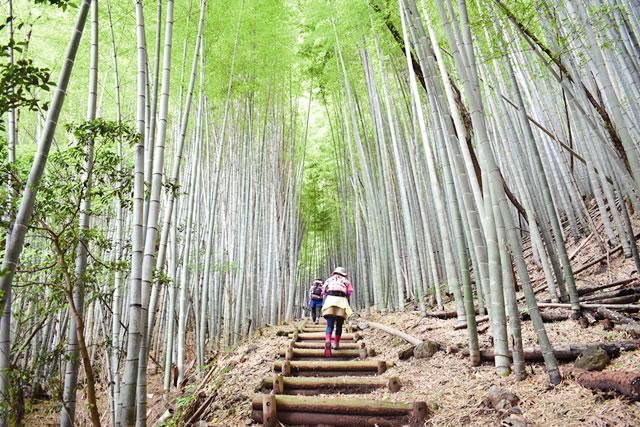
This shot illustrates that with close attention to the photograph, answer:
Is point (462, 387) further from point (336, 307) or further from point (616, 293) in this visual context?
point (336, 307)

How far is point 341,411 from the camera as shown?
7.05ft

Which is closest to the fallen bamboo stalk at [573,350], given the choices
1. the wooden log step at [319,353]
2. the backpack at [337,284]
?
the wooden log step at [319,353]

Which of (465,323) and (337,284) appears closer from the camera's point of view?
(465,323)

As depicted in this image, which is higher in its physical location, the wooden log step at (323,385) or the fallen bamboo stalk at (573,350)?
the fallen bamboo stalk at (573,350)

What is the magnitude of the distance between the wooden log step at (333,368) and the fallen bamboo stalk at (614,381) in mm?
1492

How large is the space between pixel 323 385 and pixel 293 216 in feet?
17.7

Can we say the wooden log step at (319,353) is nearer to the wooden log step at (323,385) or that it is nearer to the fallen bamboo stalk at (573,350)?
the wooden log step at (323,385)

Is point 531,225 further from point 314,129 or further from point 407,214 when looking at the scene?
point 314,129

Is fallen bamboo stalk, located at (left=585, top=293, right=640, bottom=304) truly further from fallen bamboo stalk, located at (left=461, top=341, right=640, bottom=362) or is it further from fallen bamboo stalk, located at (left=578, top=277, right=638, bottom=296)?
fallen bamboo stalk, located at (left=461, top=341, right=640, bottom=362)

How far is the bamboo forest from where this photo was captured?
1.80 m

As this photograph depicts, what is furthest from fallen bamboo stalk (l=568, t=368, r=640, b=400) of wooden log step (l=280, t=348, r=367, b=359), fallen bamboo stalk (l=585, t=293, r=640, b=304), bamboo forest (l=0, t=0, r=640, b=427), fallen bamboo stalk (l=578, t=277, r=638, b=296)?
wooden log step (l=280, t=348, r=367, b=359)

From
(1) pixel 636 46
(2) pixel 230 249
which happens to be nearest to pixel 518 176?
(1) pixel 636 46

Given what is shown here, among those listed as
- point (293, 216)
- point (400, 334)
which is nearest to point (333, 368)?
point (400, 334)

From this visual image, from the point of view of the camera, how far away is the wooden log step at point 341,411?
1.97m
